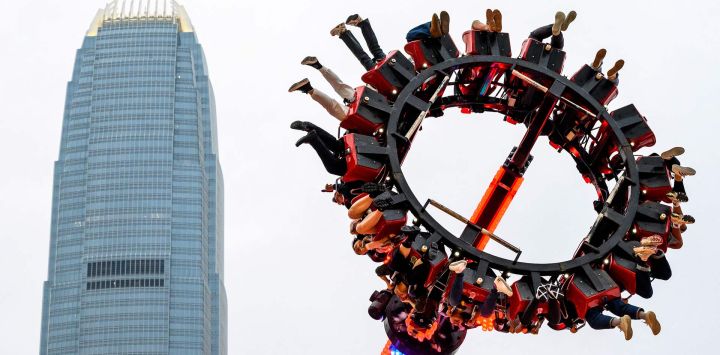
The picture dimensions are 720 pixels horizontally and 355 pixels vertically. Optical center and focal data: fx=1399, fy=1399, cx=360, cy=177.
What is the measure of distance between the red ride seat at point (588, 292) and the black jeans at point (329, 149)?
4.57 meters

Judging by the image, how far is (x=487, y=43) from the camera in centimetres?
2680

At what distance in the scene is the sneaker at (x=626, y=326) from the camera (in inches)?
906

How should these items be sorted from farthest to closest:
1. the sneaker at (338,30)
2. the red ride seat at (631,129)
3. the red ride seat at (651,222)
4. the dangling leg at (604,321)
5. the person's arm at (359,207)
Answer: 1. the sneaker at (338,30)
2. the red ride seat at (631,129)
3. the red ride seat at (651,222)
4. the person's arm at (359,207)
5. the dangling leg at (604,321)

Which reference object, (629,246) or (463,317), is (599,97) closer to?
(629,246)

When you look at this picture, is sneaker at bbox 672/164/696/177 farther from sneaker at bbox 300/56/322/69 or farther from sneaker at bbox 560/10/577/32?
sneaker at bbox 300/56/322/69

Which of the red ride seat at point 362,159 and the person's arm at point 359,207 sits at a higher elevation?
the red ride seat at point 362,159

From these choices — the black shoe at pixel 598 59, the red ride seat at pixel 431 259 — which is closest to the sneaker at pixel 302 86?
the red ride seat at pixel 431 259

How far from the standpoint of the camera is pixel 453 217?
25.6m

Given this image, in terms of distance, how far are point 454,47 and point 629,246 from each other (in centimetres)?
506

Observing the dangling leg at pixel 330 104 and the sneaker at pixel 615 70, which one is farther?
the sneaker at pixel 615 70

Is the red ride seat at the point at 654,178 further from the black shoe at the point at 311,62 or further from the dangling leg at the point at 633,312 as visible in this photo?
the black shoe at the point at 311,62

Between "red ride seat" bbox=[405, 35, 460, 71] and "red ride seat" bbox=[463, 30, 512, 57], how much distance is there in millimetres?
307

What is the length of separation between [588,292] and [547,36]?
554 centimetres

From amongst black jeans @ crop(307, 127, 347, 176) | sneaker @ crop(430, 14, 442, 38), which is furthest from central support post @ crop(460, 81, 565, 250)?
black jeans @ crop(307, 127, 347, 176)
